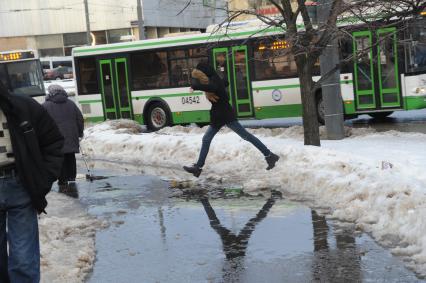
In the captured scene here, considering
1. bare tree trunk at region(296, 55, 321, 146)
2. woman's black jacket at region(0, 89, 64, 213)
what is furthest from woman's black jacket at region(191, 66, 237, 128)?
woman's black jacket at region(0, 89, 64, 213)

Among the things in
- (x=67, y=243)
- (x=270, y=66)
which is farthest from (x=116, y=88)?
(x=67, y=243)

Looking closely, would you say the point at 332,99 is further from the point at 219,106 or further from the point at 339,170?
the point at 339,170

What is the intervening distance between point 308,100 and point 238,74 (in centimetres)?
833

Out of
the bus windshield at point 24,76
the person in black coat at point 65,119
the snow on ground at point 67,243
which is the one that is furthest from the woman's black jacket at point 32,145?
→ the bus windshield at point 24,76

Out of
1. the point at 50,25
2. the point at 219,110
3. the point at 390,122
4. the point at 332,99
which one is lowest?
the point at 390,122

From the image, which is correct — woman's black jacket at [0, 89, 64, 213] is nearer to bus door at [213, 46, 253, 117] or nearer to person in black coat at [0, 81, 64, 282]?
person in black coat at [0, 81, 64, 282]

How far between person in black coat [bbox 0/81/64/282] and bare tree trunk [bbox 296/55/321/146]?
7.52m

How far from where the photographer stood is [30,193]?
4.36 metres

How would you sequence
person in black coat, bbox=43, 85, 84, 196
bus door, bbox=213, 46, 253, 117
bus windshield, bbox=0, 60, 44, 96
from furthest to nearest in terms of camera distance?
bus windshield, bbox=0, 60, 44, 96 → bus door, bbox=213, 46, 253, 117 → person in black coat, bbox=43, 85, 84, 196

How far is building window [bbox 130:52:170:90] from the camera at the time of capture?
21156 mm

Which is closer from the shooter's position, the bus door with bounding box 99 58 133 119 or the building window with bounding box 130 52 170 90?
the building window with bounding box 130 52 170 90

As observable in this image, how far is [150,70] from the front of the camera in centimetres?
2134

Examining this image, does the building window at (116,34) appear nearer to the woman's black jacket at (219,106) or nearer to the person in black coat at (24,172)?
the woman's black jacket at (219,106)

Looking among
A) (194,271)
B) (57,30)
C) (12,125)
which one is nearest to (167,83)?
(194,271)
